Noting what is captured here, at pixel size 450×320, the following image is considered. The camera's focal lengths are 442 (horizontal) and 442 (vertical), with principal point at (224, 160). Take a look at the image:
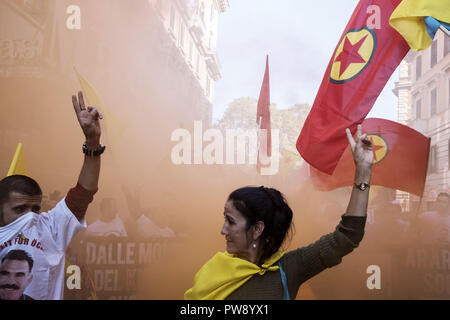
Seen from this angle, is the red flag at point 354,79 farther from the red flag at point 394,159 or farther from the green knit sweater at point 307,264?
the green knit sweater at point 307,264

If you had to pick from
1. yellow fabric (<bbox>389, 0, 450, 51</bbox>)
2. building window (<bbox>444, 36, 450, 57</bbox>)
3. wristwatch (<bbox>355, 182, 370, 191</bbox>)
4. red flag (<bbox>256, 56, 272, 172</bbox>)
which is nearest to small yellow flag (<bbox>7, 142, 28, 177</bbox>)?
wristwatch (<bbox>355, 182, 370, 191</bbox>)

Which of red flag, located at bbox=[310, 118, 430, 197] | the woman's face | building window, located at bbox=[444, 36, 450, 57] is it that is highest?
building window, located at bbox=[444, 36, 450, 57]

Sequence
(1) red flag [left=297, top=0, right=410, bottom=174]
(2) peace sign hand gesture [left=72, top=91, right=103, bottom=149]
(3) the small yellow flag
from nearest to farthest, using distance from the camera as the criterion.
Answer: (2) peace sign hand gesture [left=72, top=91, right=103, bottom=149]
(3) the small yellow flag
(1) red flag [left=297, top=0, right=410, bottom=174]

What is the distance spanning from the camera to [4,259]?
2023 mm

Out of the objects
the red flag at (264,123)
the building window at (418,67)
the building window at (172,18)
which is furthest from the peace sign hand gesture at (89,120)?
the building window at (418,67)

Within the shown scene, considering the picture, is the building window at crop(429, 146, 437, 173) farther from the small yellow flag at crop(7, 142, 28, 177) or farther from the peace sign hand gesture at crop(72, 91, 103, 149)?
the small yellow flag at crop(7, 142, 28, 177)

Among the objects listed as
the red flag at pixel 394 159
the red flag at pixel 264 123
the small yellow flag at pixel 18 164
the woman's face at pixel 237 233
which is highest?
the red flag at pixel 264 123

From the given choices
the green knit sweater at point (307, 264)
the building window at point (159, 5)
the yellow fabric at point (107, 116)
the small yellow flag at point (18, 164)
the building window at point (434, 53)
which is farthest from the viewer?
the building window at point (434, 53)

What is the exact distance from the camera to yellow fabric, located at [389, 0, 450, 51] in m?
3.05

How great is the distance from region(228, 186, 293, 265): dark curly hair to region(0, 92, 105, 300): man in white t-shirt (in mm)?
755

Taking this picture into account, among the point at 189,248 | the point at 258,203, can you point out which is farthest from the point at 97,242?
the point at 258,203

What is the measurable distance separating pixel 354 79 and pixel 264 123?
1.43 metres

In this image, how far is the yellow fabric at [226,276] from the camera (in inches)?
63.6
